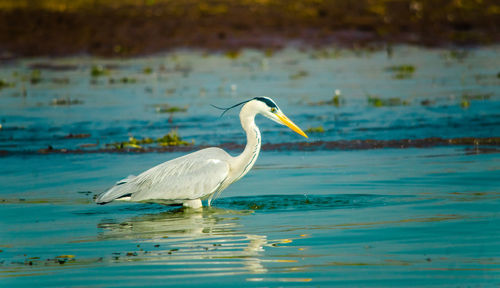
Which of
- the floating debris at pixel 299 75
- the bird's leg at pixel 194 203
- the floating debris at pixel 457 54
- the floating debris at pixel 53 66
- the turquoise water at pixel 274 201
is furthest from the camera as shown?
the floating debris at pixel 53 66

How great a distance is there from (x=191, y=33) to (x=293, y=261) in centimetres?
2405

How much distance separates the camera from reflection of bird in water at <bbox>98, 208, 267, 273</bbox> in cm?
673

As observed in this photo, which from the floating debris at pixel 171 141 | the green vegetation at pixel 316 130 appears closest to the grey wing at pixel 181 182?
the floating debris at pixel 171 141

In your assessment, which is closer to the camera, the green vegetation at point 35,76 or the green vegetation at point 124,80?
the green vegetation at point 124,80

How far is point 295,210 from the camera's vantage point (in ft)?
28.3

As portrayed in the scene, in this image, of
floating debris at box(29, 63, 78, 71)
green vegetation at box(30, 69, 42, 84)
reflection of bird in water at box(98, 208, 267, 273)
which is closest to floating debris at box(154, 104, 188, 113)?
green vegetation at box(30, 69, 42, 84)

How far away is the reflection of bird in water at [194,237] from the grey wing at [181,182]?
0.23 m

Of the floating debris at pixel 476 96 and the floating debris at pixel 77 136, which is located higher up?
the floating debris at pixel 476 96

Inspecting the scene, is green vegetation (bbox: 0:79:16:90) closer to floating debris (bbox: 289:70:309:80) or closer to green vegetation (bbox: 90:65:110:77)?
green vegetation (bbox: 90:65:110:77)

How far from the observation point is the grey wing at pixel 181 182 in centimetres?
894

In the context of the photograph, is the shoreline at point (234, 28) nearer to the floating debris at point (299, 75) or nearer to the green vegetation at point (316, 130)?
the floating debris at point (299, 75)

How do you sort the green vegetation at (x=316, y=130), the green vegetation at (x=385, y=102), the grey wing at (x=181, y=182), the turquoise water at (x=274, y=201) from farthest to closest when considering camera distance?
the green vegetation at (x=385, y=102) → the green vegetation at (x=316, y=130) → the grey wing at (x=181, y=182) → the turquoise water at (x=274, y=201)

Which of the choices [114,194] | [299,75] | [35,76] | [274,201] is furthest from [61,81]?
[274,201]

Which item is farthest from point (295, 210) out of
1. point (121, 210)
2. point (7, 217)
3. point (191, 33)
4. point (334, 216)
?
point (191, 33)
